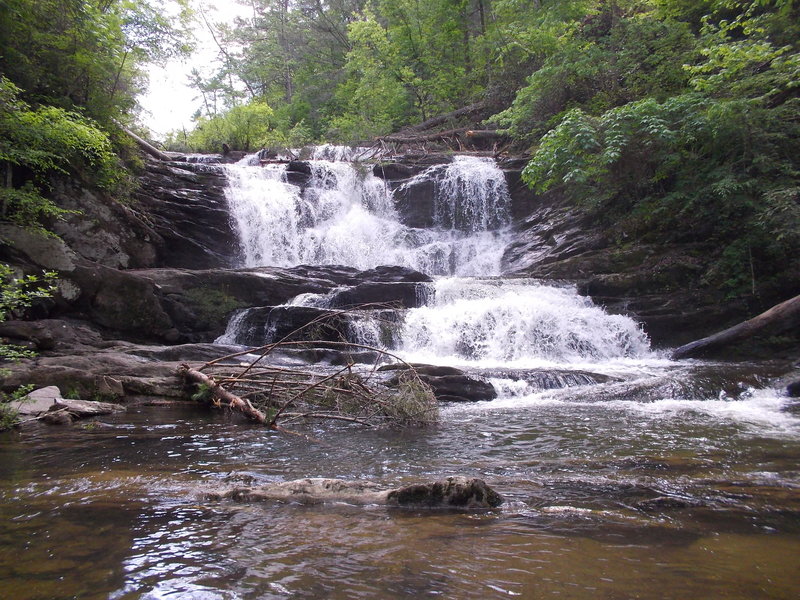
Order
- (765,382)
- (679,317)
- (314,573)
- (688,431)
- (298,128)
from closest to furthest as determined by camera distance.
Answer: (314,573)
(688,431)
(765,382)
(679,317)
(298,128)

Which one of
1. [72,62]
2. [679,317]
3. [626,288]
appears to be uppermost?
[72,62]

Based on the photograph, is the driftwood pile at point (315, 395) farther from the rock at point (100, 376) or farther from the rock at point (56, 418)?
the rock at point (56, 418)

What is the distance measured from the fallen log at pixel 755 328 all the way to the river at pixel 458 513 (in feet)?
2.74

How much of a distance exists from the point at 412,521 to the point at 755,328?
383 inches

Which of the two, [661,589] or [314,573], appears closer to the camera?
[661,589]

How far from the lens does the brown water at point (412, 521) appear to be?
2006 mm

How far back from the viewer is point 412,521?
2.70 metres

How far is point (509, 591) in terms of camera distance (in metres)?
1.94

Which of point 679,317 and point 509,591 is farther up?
point 679,317

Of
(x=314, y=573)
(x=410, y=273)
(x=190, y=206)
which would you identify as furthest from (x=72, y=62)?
(x=314, y=573)

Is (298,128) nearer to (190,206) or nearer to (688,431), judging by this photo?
(190,206)

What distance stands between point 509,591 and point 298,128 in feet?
91.6

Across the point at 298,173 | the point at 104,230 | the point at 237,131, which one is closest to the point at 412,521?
the point at 104,230

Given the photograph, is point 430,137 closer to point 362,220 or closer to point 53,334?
point 362,220
